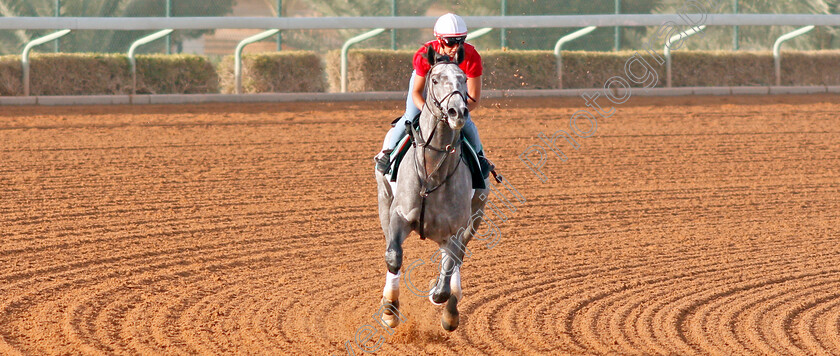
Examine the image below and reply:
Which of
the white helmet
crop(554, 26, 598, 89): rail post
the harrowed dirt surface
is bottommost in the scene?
the harrowed dirt surface

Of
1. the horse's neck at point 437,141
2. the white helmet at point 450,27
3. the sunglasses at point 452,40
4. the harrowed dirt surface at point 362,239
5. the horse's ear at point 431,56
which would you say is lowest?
the harrowed dirt surface at point 362,239

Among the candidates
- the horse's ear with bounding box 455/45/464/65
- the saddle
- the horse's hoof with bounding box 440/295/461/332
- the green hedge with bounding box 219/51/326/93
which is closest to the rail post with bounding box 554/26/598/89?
the green hedge with bounding box 219/51/326/93

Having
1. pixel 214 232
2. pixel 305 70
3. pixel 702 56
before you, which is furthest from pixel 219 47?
pixel 214 232

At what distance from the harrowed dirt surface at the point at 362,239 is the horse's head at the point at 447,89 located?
5.59 ft

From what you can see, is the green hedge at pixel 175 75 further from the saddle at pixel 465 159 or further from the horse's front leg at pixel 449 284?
the horse's front leg at pixel 449 284

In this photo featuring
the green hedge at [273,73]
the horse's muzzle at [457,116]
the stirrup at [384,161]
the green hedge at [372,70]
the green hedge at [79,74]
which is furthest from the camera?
the green hedge at [372,70]

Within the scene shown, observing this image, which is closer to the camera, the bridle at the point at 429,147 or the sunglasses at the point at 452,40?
the bridle at the point at 429,147

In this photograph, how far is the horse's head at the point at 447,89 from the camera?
516cm

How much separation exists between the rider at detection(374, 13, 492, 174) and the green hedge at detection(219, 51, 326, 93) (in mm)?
12379

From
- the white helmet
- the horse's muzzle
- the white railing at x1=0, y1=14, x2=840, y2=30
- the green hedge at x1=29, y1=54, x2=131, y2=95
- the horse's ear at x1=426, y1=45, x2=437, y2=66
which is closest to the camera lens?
the horse's muzzle

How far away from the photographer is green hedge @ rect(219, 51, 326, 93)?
18656 mm

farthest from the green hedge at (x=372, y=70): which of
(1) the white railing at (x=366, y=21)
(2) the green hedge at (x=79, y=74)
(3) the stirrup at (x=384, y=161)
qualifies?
(3) the stirrup at (x=384, y=161)

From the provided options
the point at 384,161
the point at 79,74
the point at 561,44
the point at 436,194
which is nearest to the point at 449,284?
the point at 436,194

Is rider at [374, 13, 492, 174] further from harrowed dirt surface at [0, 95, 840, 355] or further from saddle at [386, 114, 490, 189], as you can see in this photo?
harrowed dirt surface at [0, 95, 840, 355]
